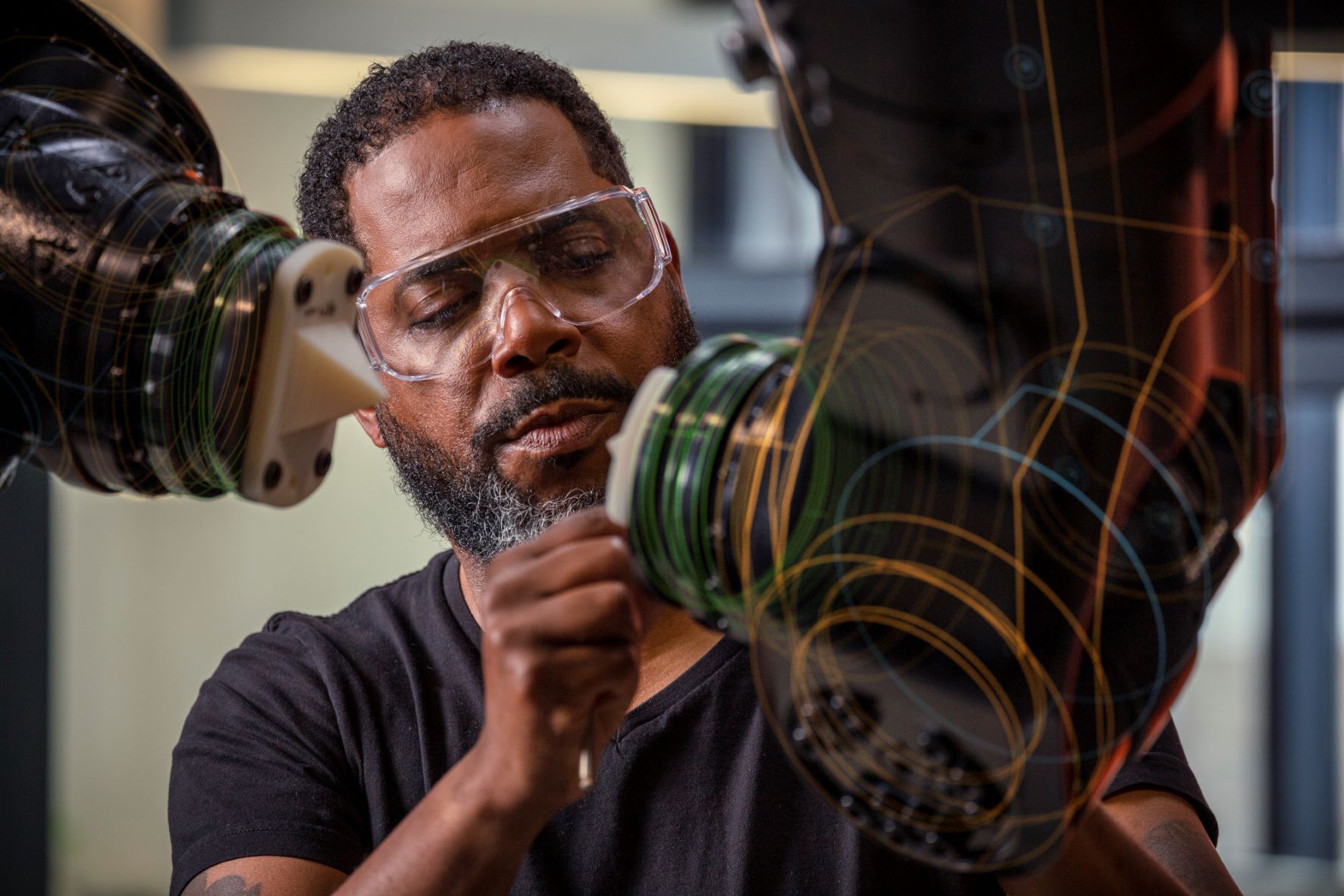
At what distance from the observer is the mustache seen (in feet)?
3.51

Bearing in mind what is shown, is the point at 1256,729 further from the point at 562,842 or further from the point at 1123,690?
the point at 1123,690

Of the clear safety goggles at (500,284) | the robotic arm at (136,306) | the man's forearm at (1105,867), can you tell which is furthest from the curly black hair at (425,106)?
the man's forearm at (1105,867)

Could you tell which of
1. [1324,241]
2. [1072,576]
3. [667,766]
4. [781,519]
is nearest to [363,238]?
[667,766]

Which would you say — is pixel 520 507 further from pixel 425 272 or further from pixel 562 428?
pixel 425 272

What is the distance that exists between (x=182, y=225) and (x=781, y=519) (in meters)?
0.38

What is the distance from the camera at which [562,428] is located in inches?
42.9

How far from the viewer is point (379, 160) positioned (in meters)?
1.19

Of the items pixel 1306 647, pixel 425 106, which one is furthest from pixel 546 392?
pixel 1306 647

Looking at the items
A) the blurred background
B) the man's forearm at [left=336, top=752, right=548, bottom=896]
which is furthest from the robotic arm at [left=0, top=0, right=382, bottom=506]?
the blurred background

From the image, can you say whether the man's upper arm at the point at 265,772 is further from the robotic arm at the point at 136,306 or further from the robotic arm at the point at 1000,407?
the robotic arm at the point at 1000,407

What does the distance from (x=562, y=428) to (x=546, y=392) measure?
0.04m

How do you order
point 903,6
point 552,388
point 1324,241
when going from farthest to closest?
point 1324,241
point 552,388
point 903,6

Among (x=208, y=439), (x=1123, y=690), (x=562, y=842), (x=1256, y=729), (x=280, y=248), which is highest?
(x=280, y=248)

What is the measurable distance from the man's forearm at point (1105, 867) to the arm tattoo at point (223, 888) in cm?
65
